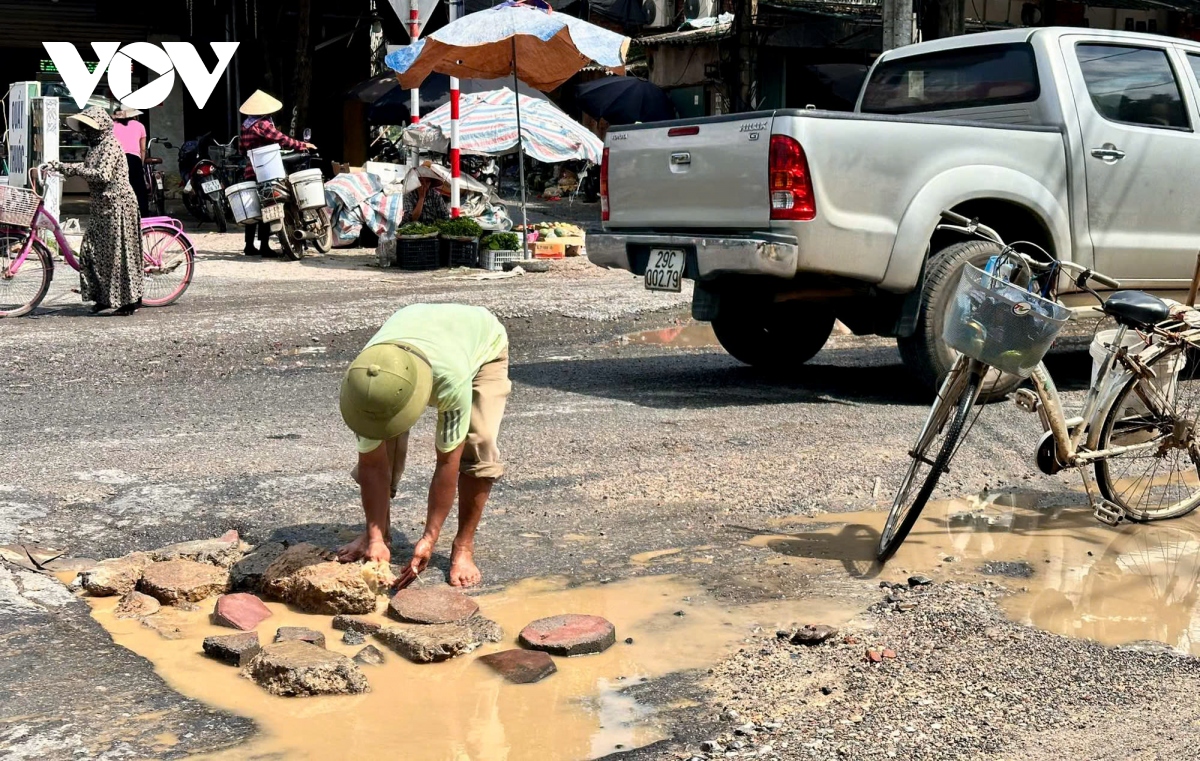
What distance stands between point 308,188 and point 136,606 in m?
12.2

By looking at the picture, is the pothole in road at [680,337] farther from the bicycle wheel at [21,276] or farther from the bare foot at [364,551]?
the bare foot at [364,551]

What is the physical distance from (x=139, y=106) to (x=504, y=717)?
16.7 metres

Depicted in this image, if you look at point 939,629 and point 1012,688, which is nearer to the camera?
point 1012,688

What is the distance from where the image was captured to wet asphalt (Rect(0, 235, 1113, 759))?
143 inches

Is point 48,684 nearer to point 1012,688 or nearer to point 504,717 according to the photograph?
point 504,717

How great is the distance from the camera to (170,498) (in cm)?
511

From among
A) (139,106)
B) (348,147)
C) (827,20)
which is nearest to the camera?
(139,106)

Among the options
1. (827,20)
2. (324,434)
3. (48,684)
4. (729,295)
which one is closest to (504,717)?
(48,684)

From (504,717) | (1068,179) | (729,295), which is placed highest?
(1068,179)

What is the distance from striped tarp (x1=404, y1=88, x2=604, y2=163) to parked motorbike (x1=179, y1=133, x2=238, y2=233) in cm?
295

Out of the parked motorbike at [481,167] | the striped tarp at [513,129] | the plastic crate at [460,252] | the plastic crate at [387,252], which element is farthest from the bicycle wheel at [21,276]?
the parked motorbike at [481,167]

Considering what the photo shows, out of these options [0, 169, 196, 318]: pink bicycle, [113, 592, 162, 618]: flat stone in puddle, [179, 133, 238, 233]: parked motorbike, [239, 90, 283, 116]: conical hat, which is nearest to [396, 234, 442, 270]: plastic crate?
[239, 90, 283, 116]: conical hat

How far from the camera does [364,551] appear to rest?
4332mm

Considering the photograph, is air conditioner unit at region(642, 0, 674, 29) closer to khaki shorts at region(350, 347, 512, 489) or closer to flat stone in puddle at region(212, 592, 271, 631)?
khaki shorts at region(350, 347, 512, 489)
